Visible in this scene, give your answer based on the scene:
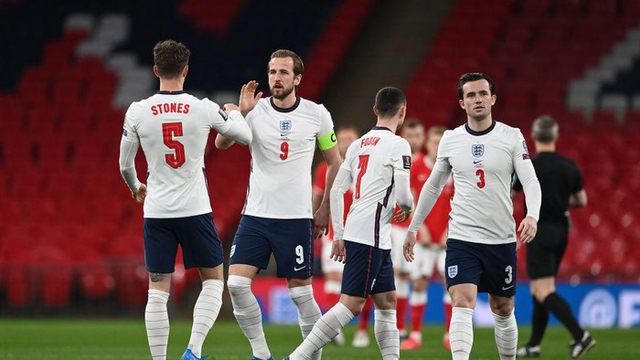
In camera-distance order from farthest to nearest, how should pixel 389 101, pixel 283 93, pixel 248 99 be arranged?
pixel 283 93, pixel 248 99, pixel 389 101

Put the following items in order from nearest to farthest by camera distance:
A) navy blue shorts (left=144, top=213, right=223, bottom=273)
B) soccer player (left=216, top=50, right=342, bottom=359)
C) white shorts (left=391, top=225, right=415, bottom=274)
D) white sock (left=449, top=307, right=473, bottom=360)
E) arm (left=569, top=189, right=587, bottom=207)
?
white sock (left=449, top=307, right=473, bottom=360)
navy blue shorts (left=144, top=213, right=223, bottom=273)
soccer player (left=216, top=50, right=342, bottom=359)
arm (left=569, top=189, right=587, bottom=207)
white shorts (left=391, top=225, right=415, bottom=274)

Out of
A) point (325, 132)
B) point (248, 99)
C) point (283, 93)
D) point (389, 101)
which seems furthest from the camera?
point (325, 132)

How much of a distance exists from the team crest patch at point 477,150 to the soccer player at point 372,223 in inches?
19.2

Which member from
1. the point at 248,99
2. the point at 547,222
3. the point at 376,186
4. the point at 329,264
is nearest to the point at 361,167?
the point at 376,186

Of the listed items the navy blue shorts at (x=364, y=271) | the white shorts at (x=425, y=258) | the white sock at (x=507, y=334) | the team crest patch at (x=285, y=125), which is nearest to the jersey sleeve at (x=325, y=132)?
the team crest patch at (x=285, y=125)

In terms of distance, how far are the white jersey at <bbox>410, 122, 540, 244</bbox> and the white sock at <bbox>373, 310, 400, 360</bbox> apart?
2.68ft

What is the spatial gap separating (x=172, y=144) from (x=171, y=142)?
0.05 feet

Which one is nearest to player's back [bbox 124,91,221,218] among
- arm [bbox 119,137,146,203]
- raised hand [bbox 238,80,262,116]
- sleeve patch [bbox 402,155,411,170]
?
arm [bbox 119,137,146,203]

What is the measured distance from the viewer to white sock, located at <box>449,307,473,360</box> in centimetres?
812

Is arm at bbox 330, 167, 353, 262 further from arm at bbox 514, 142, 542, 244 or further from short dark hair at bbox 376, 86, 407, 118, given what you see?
arm at bbox 514, 142, 542, 244

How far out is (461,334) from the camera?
8.15 meters

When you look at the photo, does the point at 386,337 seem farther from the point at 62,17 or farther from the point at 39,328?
the point at 62,17

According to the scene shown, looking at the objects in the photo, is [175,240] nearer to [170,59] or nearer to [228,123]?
[228,123]

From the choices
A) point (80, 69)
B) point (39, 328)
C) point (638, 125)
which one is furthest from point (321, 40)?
point (39, 328)
